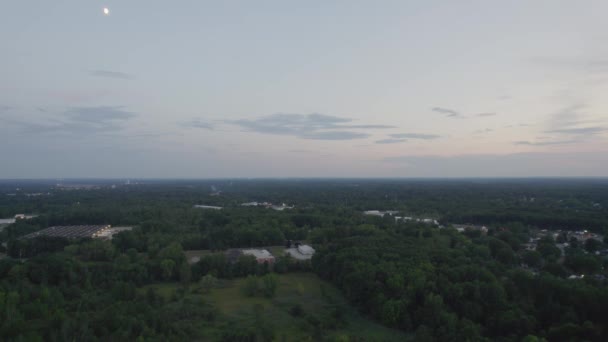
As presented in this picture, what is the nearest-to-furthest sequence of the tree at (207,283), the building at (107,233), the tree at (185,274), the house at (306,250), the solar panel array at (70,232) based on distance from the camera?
the tree at (207,283) < the tree at (185,274) < the house at (306,250) < the building at (107,233) < the solar panel array at (70,232)

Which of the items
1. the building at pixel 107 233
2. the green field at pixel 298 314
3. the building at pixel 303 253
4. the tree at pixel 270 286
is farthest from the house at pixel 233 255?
the building at pixel 107 233

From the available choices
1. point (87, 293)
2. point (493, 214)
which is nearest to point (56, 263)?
point (87, 293)

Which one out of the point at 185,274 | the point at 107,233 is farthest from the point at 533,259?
the point at 107,233

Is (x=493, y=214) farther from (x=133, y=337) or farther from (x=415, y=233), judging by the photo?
(x=133, y=337)

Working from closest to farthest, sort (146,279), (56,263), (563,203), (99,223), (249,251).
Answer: (56,263) → (146,279) → (249,251) → (99,223) → (563,203)

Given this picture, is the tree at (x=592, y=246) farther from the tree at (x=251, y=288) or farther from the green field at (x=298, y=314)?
the tree at (x=251, y=288)

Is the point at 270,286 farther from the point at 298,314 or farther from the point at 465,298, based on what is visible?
the point at 465,298

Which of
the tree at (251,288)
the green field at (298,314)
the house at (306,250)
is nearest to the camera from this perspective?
the green field at (298,314)

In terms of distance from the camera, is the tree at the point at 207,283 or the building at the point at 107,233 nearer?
the tree at the point at 207,283
